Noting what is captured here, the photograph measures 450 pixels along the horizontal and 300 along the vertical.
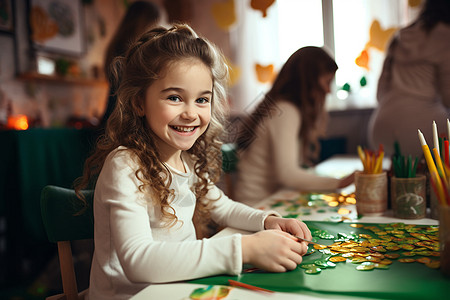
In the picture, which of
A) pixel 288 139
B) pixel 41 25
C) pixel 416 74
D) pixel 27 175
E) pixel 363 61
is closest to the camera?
pixel 363 61

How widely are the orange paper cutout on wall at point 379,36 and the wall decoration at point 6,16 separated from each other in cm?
231

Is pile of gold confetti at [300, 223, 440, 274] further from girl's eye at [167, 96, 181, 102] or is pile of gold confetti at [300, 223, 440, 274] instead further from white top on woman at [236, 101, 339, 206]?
white top on woman at [236, 101, 339, 206]

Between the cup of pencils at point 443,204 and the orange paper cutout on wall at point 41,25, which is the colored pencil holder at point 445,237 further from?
the orange paper cutout on wall at point 41,25

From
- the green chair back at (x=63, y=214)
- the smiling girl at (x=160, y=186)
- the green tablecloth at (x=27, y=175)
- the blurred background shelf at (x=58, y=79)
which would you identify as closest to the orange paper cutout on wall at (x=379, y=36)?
the smiling girl at (x=160, y=186)

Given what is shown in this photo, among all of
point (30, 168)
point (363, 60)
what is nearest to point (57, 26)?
point (30, 168)

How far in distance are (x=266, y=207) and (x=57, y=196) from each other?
473 millimetres

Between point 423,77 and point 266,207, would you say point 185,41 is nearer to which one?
point 266,207

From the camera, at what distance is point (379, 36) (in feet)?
4.28

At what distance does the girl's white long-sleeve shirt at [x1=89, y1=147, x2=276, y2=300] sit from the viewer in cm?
49

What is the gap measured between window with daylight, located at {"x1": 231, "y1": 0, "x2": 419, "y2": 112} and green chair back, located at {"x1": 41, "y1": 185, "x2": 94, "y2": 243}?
38 centimetres

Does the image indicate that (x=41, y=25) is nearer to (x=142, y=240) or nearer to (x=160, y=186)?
(x=160, y=186)

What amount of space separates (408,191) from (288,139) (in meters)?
0.59

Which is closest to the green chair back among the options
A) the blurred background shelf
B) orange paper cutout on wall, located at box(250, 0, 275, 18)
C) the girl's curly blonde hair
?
the girl's curly blonde hair

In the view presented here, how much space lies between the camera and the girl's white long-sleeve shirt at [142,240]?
0.49m
